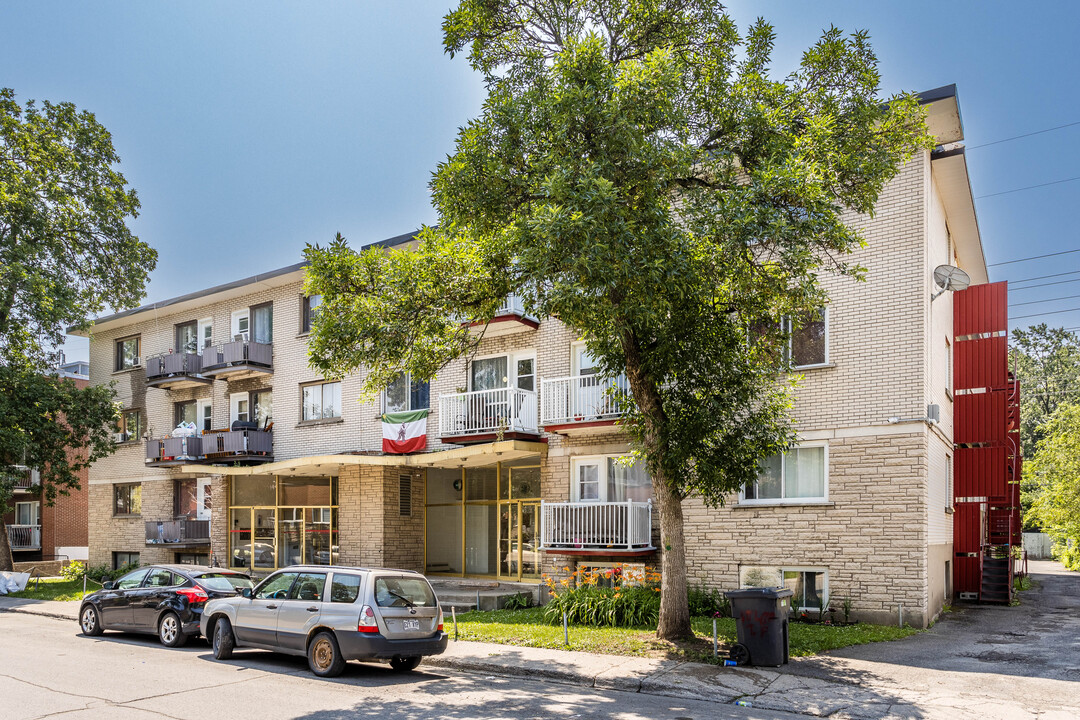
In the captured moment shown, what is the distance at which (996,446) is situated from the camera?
2097 centimetres

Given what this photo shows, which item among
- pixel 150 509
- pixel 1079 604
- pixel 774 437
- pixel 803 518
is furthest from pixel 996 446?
pixel 150 509

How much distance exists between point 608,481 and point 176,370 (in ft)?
55.0

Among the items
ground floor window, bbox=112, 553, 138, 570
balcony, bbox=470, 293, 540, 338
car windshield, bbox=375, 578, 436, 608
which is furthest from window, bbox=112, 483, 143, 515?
car windshield, bbox=375, 578, 436, 608

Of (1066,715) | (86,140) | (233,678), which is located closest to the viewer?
(1066,715)

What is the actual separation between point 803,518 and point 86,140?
26.0 m

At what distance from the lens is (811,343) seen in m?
17.0

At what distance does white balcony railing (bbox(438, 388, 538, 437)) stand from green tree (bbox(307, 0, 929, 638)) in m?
5.83

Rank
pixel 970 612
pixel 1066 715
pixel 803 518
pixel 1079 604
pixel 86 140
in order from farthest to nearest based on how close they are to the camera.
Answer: pixel 86 140 → pixel 1079 604 → pixel 970 612 → pixel 803 518 → pixel 1066 715

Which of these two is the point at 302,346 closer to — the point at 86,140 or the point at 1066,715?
the point at 86,140

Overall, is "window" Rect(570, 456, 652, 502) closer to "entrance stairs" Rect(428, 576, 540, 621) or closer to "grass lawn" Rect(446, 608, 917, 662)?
"entrance stairs" Rect(428, 576, 540, 621)

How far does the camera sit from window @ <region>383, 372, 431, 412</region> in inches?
938

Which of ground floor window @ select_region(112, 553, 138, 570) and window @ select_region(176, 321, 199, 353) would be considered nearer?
window @ select_region(176, 321, 199, 353)

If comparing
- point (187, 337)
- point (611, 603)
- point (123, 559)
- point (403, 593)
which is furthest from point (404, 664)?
point (123, 559)

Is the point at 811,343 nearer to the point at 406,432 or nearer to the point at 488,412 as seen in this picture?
the point at 488,412
